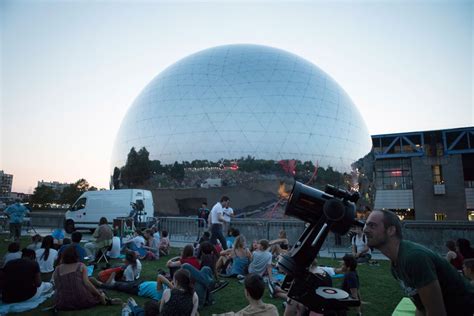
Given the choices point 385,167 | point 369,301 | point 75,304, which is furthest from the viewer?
point 385,167

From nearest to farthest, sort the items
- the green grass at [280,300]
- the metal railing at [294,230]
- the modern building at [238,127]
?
1. the green grass at [280,300]
2. the metal railing at [294,230]
3. the modern building at [238,127]

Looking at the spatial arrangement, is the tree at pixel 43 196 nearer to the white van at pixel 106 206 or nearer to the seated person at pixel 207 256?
the white van at pixel 106 206

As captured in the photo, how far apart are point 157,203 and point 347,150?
11.7 meters

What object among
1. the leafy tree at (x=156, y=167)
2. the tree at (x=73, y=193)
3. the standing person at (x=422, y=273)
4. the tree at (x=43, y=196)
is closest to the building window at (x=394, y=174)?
the leafy tree at (x=156, y=167)

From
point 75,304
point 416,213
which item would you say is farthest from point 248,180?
point 416,213

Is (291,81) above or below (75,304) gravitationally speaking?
above

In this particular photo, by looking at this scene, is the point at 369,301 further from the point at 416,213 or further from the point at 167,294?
the point at 416,213

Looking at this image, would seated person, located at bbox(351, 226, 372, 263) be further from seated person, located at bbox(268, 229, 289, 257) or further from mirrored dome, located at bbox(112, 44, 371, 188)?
mirrored dome, located at bbox(112, 44, 371, 188)

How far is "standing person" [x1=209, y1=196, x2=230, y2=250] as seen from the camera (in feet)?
33.0

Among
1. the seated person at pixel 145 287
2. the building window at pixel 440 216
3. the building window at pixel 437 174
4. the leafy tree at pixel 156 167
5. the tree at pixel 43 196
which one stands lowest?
the seated person at pixel 145 287

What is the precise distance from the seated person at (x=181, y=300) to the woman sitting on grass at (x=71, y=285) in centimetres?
219

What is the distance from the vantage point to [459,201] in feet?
102

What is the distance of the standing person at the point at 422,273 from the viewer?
210cm

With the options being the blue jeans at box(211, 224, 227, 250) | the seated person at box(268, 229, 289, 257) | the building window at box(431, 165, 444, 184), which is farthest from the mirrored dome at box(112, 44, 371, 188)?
the building window at box(431, 165, 444, 184)
